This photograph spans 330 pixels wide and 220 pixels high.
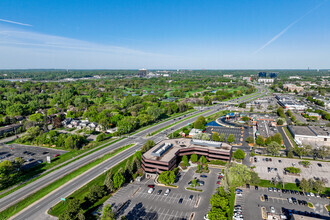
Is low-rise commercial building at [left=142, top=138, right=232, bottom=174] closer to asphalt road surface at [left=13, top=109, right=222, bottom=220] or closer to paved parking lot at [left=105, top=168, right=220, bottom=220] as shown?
paved parking lot at [left=105, top=168, right=220, bottom=220]

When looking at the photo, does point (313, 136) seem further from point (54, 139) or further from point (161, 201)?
point (54, 139)

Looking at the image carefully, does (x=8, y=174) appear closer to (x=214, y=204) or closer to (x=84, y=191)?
(x=84, y=191)

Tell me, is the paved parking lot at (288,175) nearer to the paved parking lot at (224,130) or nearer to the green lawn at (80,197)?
the paved parking lot at (224,130)

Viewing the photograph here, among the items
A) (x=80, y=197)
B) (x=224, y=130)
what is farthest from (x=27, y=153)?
(x=224, y=130)

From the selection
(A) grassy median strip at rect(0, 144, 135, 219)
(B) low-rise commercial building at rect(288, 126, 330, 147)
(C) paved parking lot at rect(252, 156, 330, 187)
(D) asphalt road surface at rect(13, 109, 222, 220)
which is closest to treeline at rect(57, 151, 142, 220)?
(D) asphalt road surface at rect(13, 109, 222, 220)

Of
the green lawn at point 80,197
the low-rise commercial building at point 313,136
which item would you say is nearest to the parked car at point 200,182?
the green lawn at point 80,197

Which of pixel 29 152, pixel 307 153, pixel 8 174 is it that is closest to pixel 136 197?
pixel 8 174
